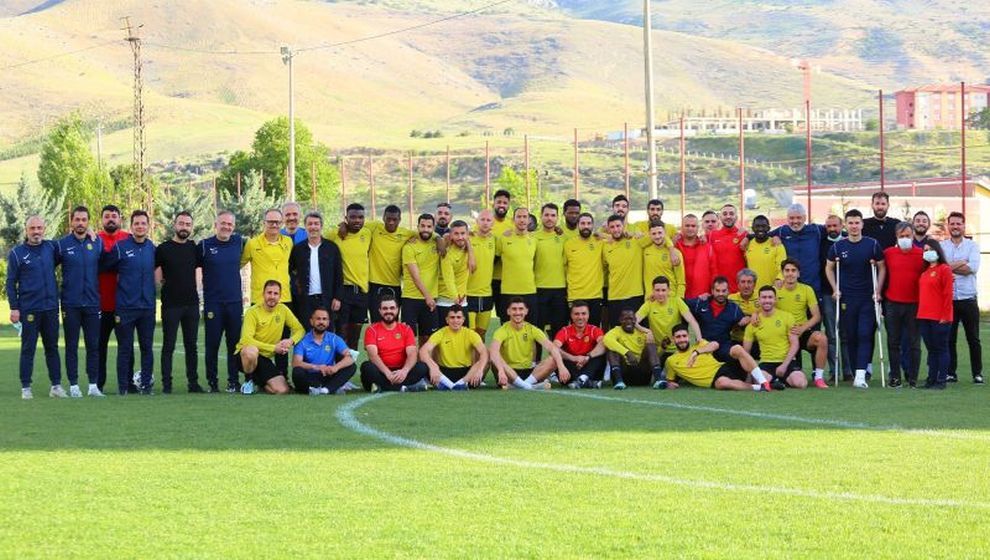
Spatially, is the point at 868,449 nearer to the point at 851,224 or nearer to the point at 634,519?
the point at 634,519

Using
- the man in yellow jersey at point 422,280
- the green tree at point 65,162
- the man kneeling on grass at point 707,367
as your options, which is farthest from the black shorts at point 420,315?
the green tree at point 65,162

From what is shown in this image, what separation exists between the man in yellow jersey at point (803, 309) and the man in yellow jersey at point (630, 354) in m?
1.50

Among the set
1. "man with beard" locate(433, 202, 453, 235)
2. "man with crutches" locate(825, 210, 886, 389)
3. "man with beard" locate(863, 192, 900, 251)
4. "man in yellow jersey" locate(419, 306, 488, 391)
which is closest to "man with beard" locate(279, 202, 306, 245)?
"man with beard" locate(433, 202, 453, 235)

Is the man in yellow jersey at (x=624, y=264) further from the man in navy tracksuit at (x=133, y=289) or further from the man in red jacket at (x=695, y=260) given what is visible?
the man in navy tracksuit at (x=133, y=289)

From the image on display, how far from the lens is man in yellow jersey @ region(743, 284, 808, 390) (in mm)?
16875

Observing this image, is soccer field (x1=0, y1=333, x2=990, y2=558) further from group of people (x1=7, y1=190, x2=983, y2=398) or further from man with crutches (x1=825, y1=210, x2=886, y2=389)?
man with crutches (x1=825, y1=210, x2=886, y2=389)

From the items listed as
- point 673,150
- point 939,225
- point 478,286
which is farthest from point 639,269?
point 673,150

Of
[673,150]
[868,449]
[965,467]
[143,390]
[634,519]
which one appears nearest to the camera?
[634,519]

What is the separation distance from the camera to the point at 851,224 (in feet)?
56.2

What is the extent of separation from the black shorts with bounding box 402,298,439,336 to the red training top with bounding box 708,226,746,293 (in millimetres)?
3219

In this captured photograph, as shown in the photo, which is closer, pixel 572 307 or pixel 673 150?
pixel 572 307

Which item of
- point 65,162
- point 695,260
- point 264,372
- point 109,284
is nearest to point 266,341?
point 264,372

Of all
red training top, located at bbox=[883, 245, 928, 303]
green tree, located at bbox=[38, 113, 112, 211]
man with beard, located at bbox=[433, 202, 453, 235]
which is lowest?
red training top, located at bbox=[883, 245, 928, 303]

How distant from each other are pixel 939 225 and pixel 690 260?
46.8 feet
